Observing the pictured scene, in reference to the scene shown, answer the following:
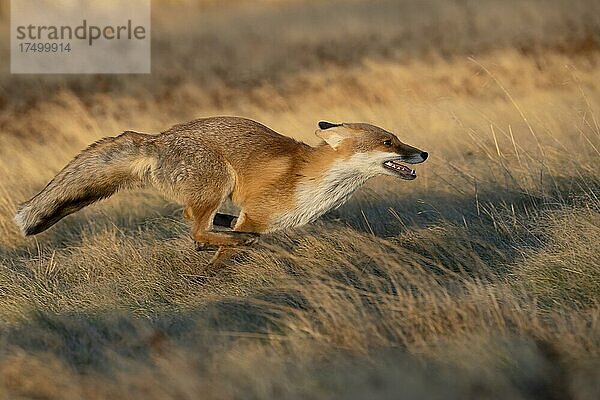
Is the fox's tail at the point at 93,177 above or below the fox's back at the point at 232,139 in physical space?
below

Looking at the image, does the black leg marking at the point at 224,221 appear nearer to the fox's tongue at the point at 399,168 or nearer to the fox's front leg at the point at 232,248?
the fox's front leg at the point at 232,248

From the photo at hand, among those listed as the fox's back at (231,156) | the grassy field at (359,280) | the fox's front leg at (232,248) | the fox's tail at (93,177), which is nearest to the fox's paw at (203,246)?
the grassy field at (359,280)

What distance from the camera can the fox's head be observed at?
7.89 meters

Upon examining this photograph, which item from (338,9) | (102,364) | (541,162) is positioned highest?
(338,9)

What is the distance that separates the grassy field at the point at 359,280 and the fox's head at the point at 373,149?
68cm

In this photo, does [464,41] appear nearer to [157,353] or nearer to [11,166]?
[11,166]

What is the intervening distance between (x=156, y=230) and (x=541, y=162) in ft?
12.1

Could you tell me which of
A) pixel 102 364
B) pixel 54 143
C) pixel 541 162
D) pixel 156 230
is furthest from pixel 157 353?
pixel 54 143

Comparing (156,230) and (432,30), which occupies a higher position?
(432,30)

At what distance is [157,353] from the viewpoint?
22.1 ft

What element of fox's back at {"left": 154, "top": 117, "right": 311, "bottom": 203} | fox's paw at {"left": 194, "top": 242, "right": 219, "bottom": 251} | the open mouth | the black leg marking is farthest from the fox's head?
fox's paw at {"left": 194, "top": 242, "right": 219, "bottom": 251}

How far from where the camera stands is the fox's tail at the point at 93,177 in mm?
8180

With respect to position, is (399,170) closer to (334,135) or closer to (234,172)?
(334,135)

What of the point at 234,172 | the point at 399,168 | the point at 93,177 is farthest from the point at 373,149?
the point at 93,177
